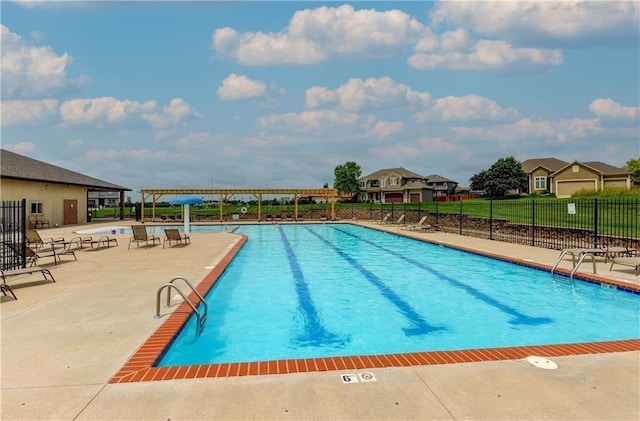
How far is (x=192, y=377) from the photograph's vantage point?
3.33 meters

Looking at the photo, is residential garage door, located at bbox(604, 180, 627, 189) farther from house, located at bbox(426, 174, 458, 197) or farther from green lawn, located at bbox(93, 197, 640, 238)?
house, located at bbox(426, 174, 458, 197)

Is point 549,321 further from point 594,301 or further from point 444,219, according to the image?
point 444,219

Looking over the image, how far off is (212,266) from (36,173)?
77.9 ft

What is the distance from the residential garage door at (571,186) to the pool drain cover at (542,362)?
46.4m

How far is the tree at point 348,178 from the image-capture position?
69312 millimetres

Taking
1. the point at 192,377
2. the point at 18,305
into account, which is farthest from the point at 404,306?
the point at 18,305

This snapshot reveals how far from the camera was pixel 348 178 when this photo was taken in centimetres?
6925

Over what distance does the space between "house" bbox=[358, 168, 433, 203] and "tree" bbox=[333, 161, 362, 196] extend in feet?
4.86

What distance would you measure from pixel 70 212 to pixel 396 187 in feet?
148

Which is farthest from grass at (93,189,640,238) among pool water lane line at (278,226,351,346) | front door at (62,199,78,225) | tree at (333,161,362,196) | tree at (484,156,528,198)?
tree at (333,161,362,196)

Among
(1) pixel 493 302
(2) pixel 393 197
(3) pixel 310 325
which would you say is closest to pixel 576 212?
(1) pixel 493 302

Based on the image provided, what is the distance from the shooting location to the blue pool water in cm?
535

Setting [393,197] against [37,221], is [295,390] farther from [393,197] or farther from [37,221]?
[393,197]

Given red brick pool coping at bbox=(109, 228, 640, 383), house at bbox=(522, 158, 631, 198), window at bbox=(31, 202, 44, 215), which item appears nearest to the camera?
red brick pool coping at bbox=(109, 228, 640, 383)
